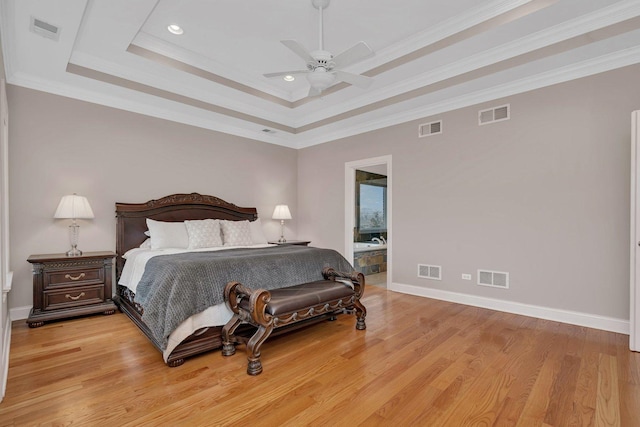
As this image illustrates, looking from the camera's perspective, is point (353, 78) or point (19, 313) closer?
point (353, 78)

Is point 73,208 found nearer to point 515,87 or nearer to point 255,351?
point 255,351

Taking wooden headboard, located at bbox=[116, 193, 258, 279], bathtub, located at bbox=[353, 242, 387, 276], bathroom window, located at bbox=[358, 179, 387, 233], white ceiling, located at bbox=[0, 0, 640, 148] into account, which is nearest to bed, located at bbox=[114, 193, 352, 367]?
wooden headboard, located at bbox=[116, 193, 258, 279]

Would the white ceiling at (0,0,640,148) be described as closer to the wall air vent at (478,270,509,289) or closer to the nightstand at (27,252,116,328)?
the nightstand at (27,252,116,328)

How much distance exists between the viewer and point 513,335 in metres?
3.02

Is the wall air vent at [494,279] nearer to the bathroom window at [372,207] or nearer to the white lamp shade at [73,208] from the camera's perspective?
the bathroom window at [372,207]

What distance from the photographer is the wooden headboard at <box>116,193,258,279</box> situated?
408 centimetres

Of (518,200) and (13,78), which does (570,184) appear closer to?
(518,200)

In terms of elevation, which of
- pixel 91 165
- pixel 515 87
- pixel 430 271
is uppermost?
pixel 515 87

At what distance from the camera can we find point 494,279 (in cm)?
389

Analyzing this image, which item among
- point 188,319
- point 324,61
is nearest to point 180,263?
point 188,319

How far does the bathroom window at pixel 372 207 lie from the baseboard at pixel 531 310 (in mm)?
2993

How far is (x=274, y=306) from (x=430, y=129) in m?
3.39

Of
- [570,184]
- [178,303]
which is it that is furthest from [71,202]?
[570,184]

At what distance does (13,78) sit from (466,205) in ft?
17.9
